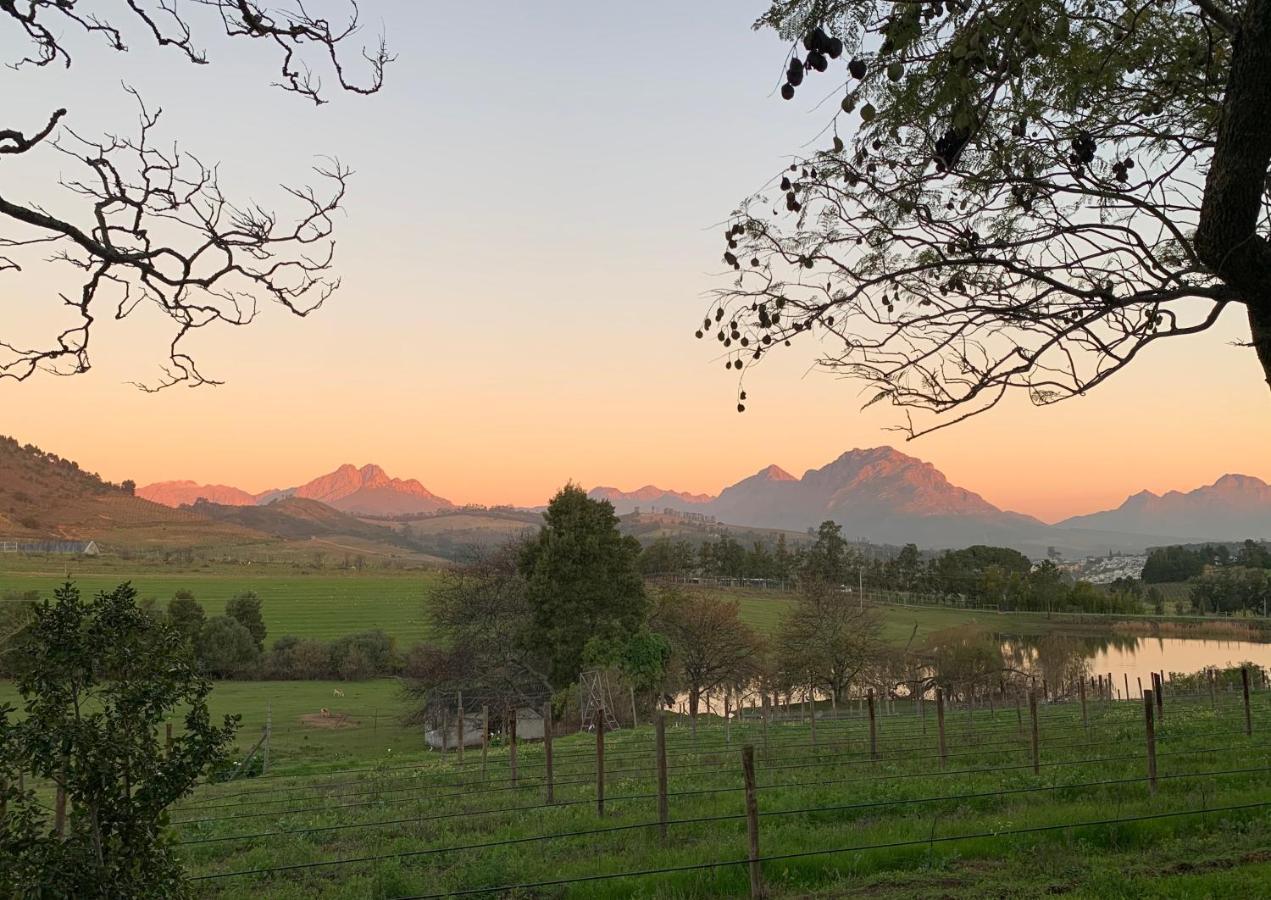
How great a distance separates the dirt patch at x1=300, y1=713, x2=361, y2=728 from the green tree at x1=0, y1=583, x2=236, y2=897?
145ft

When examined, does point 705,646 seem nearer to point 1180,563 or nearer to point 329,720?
point 329,720

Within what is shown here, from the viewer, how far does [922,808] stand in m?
11.3

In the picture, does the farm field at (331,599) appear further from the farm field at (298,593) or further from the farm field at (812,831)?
the farm field at (812,831)

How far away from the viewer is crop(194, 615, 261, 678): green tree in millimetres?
61719

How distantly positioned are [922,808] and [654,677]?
28.9m

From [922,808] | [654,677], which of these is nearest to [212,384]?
[922,808]

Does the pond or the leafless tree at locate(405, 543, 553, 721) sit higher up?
the leafless tree at locate(405, 543, 553, 721)

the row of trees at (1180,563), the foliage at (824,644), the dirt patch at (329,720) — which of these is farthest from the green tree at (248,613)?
the row of trees at (1180,563)

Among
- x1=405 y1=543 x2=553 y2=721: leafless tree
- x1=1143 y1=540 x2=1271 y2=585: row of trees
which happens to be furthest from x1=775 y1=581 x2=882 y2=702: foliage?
x1=1143 y1=540 x2=1271 y2=585: row of trees

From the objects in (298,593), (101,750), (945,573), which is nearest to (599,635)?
(101,750)

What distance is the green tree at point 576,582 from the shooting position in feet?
137

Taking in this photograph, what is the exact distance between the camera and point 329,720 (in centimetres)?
4722

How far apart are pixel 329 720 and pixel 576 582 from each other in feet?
55.1

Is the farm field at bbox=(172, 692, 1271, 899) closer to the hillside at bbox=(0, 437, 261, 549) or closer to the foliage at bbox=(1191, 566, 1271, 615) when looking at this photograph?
the foliage at bbox=(1191, 566, 1271, 615)
